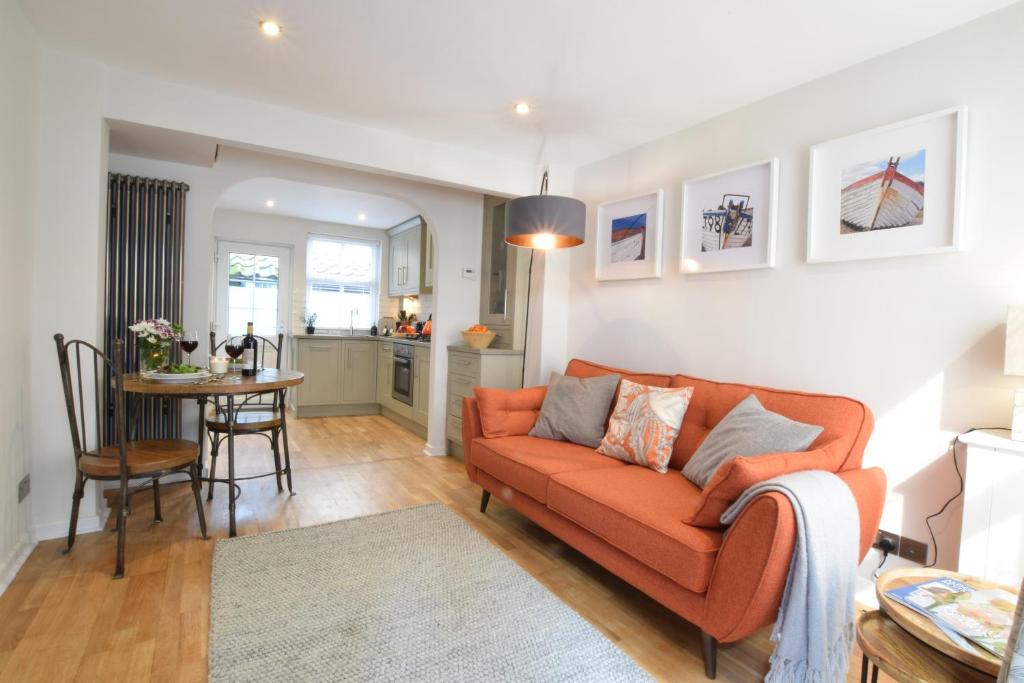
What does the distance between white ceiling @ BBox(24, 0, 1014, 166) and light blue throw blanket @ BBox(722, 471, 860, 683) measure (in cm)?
181

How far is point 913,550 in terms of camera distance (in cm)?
211

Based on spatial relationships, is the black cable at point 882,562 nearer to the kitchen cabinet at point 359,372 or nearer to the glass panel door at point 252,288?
the kitchen cabinet at point 359,372

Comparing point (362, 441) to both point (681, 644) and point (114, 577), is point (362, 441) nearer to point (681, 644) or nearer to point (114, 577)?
point (114, 577)

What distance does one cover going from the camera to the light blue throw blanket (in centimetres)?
149

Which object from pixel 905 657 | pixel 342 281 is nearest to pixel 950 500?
pixel 905 657

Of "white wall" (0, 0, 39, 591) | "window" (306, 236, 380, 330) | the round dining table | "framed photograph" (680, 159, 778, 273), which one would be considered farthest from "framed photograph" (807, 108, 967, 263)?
"window" (306, 236, 380, 330)

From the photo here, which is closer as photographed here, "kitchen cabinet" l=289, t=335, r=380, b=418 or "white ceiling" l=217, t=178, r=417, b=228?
"white ceiling" l=217, t=178, r=417, b=228

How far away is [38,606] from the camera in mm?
1953

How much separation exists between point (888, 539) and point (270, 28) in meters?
3.50

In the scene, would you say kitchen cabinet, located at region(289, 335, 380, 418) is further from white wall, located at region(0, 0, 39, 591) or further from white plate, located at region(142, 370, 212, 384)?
white wall, located at region(0, 0, 39, 591)

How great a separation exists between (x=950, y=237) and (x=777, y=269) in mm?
714

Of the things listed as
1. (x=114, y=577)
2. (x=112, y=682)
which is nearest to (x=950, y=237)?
(x=112, y=682)

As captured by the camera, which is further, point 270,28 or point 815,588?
point 270,28

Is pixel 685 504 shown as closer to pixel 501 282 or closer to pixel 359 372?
pixel 501 282
